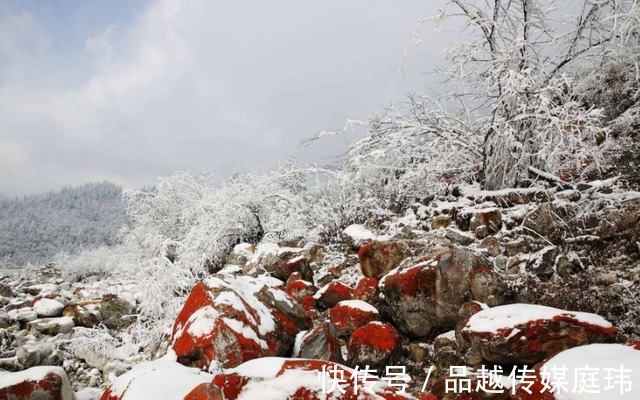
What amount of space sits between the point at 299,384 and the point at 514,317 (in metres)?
2.52

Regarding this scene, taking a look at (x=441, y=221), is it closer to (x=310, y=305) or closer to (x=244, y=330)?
(x=310, y=305)

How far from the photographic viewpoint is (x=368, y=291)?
6.15 meters

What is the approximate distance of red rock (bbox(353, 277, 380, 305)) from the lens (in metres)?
5.99

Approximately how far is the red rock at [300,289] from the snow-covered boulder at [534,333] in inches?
142

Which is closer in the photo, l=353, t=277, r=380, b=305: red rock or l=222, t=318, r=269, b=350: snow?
l=222, t=318, r=269, b=350: snow

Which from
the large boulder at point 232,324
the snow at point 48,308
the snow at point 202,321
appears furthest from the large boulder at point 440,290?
the snow at point 48,308

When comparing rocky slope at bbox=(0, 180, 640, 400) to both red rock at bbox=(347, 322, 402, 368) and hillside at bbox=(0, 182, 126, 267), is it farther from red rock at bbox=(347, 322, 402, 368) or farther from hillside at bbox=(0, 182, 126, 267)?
hillside at bbox=(0, 182, 126, 267)

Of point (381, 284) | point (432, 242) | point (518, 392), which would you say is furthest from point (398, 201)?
point (518, 392)

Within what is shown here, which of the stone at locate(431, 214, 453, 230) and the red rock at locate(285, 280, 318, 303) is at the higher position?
the stone at locate(431, 214, 453, 230)

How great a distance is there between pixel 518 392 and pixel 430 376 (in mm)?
1515

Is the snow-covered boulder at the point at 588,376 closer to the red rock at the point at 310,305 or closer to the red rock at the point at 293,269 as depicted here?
the red rock at the point at 310,305

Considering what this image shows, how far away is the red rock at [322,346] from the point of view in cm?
452

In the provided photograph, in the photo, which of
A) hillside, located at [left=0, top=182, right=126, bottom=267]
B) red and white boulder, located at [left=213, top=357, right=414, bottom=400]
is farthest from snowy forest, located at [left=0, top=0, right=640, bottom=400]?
hillside, located at [left=0, top=182, right=126, bottom=267]

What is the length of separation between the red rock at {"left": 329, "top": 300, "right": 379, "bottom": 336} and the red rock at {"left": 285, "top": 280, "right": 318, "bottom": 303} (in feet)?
4.91
